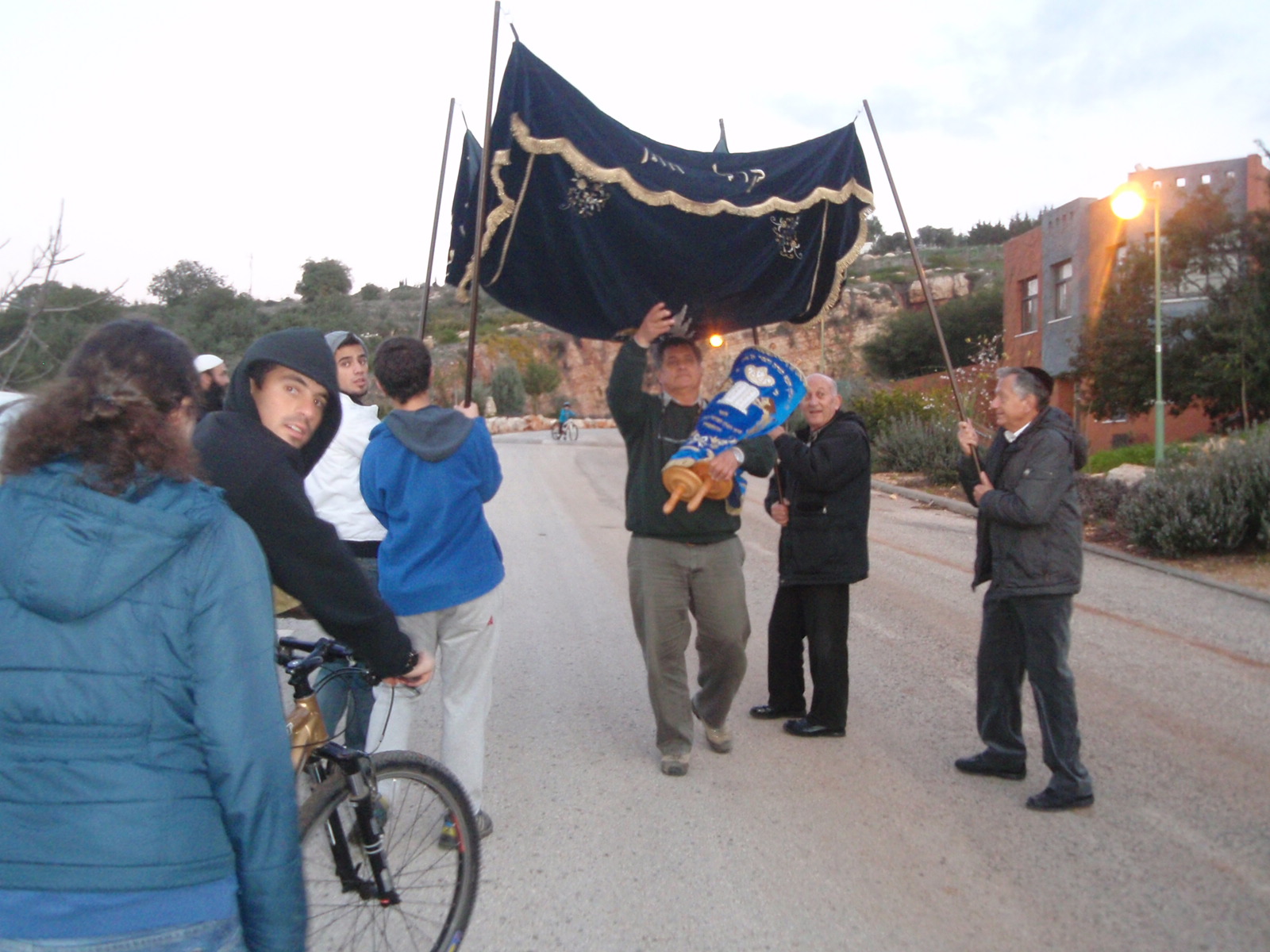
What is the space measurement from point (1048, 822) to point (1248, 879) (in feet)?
2.52

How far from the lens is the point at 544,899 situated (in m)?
3.82

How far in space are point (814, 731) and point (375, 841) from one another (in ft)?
10.5

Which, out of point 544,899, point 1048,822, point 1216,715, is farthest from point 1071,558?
point 544,899

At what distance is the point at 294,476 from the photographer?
Answer: 2.45m

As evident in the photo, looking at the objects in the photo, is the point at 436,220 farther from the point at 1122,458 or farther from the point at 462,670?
the point at 1122,458

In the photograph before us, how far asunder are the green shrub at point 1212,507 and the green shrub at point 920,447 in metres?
7.24

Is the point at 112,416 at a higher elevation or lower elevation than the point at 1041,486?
higher

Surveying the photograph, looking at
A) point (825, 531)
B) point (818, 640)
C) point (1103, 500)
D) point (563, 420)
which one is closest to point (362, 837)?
point (818, 640)

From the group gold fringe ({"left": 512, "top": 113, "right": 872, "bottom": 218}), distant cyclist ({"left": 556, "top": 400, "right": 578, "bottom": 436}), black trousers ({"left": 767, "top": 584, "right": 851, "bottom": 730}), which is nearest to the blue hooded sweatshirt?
gold fringe ({"left": 512, "top": 113, "right": 872, "bottom": 218})

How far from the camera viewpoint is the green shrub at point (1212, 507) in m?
11.3

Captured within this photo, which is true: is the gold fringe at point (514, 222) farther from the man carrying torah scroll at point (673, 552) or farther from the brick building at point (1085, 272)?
the brick building at point (1085, 272)

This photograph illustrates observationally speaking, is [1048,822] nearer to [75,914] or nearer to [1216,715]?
[1216,715]

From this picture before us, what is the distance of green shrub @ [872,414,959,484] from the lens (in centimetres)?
1983

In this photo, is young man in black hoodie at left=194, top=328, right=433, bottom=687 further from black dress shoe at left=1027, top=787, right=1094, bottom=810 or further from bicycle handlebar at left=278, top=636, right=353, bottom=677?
black dress shoe at left=1027, top=787, right=1094, bottom=810
